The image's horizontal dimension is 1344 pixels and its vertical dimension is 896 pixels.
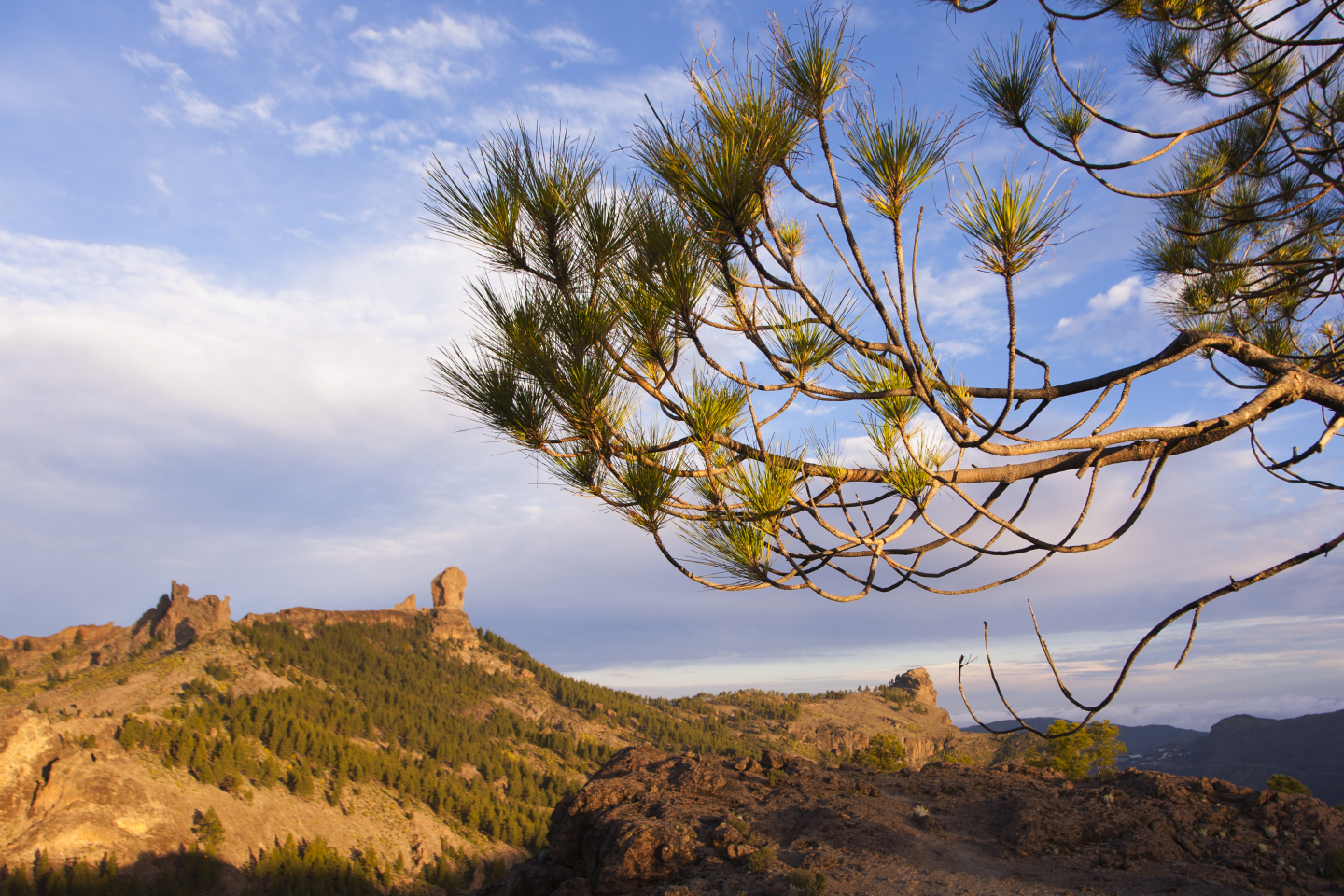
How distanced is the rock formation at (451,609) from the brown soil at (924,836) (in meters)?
135

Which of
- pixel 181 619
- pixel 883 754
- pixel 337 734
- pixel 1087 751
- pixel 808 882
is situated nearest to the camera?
pixel 808 882

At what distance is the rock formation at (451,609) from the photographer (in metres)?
134

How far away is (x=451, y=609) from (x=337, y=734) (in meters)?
51.5

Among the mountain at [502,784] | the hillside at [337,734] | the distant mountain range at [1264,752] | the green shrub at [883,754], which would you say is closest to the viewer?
the mountain at [502,784]

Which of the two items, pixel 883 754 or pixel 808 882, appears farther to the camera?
pixel 883 754

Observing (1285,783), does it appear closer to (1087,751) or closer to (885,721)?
(1087,751)

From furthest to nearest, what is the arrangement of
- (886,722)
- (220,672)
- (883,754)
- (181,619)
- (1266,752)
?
1. (181,619)
2. (886,722)
3. (1266,752)
4. (220,672)
5. (883,754)

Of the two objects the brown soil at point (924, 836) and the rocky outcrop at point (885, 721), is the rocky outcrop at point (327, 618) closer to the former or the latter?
the rocky outcrop at point (885, 721)

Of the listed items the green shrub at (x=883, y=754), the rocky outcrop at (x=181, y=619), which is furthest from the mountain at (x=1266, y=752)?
the rocky outcrop at (x=181, y=619)

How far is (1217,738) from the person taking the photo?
135 meters

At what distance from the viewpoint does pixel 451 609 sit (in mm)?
136875

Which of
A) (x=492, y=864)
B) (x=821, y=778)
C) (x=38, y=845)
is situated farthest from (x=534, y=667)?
(x=821, y=778)

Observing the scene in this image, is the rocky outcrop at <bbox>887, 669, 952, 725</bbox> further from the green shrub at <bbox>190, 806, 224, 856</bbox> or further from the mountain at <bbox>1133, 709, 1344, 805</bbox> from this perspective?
the green shrub at <bbox>190, 806, 224, 856</bbox>

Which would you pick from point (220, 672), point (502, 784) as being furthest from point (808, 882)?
point (220, 672)
